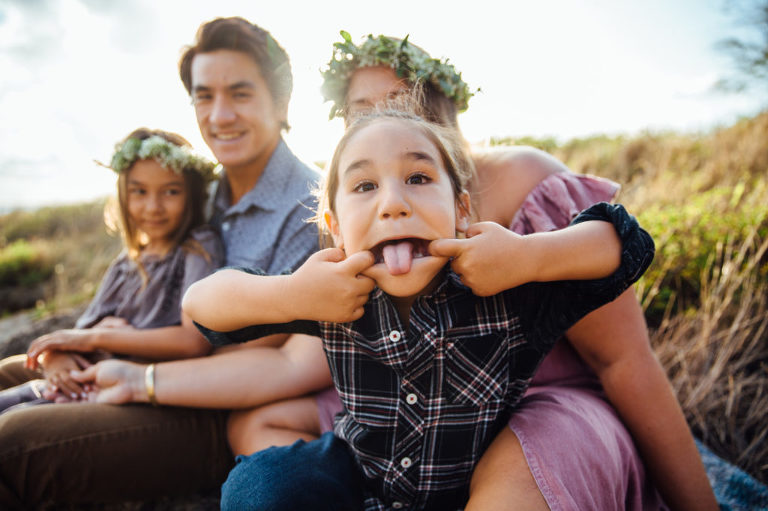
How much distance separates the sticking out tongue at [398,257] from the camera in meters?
1.28

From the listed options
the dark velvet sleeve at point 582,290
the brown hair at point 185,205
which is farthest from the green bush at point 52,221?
the dark velvet sleeve at point 582,290

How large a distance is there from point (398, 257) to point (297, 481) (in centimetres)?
84

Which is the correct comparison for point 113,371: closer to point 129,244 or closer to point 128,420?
point 128,420

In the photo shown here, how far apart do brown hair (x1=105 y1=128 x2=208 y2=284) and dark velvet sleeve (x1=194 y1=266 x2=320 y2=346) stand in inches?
58.7

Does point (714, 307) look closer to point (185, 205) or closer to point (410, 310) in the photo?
point (410, 310)

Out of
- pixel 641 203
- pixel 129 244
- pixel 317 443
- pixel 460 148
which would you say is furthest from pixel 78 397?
pixel 641 203

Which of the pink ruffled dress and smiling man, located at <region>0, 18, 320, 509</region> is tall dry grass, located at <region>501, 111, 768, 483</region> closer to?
the pink ruffled dress

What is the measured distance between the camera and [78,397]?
228cm

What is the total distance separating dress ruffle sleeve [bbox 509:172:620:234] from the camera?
1.88 meters

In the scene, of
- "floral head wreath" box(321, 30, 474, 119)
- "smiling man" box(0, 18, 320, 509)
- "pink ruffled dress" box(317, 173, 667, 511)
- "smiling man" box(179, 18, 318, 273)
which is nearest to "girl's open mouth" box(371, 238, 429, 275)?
"pink ruffled dress" box(317, 173, 667, 511)

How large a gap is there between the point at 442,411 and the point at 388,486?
34 cm

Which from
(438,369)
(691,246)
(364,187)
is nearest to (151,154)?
(364,187)

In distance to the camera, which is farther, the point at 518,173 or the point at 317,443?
the point at 518,173

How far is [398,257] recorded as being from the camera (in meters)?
1.30
